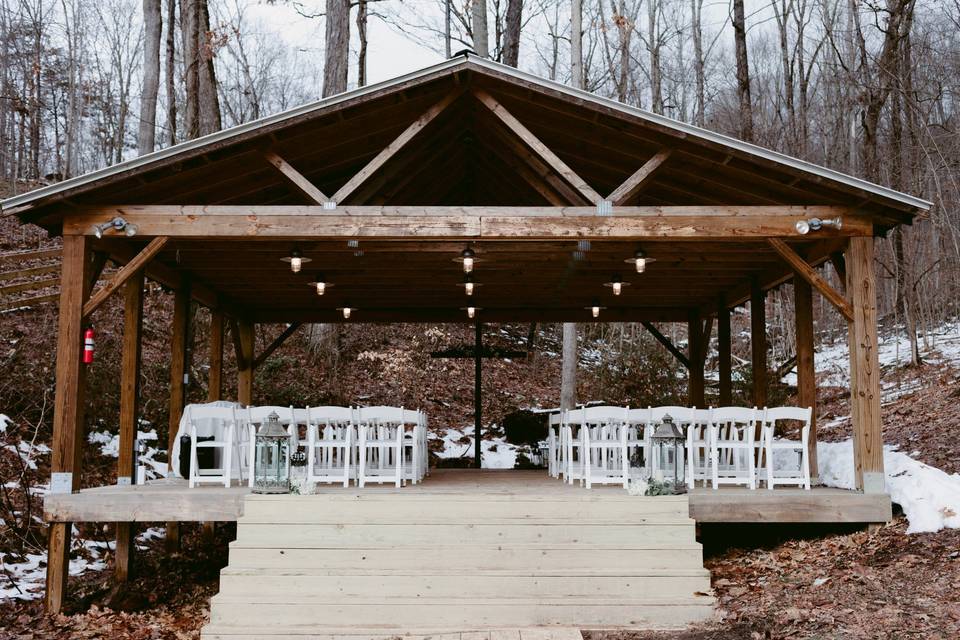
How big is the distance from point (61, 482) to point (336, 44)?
1168 cm

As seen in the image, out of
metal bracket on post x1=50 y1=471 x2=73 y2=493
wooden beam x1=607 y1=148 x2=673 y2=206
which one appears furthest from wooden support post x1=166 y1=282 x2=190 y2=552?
wooden beam x1=607 y1=148 x2=673 y2=206

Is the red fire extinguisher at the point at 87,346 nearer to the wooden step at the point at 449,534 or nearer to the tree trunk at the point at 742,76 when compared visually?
the wooden step at the point at 449,534

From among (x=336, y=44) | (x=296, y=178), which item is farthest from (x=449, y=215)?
(x=336, y=44)

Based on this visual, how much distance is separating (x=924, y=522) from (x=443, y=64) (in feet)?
19.6

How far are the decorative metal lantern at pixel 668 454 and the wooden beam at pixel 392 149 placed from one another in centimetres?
365

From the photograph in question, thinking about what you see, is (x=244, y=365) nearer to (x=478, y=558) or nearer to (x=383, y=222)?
(x=383, y=222)

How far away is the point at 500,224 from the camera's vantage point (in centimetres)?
812

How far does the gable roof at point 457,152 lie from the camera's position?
25.5ft

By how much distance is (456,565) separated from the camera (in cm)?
688

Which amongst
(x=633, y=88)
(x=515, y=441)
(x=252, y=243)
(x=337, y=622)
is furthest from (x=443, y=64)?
(x=633, y=88)

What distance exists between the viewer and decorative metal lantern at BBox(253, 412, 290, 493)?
25.8 feet

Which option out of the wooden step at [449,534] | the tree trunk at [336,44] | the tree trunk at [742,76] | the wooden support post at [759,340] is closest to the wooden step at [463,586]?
the wooden step at [449,534]

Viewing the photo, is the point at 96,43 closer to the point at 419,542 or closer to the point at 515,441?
the point at 515,441

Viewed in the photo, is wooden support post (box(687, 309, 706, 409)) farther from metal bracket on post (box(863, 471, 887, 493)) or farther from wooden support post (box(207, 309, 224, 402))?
wooden support post (box(207, 309, 224, 402))
